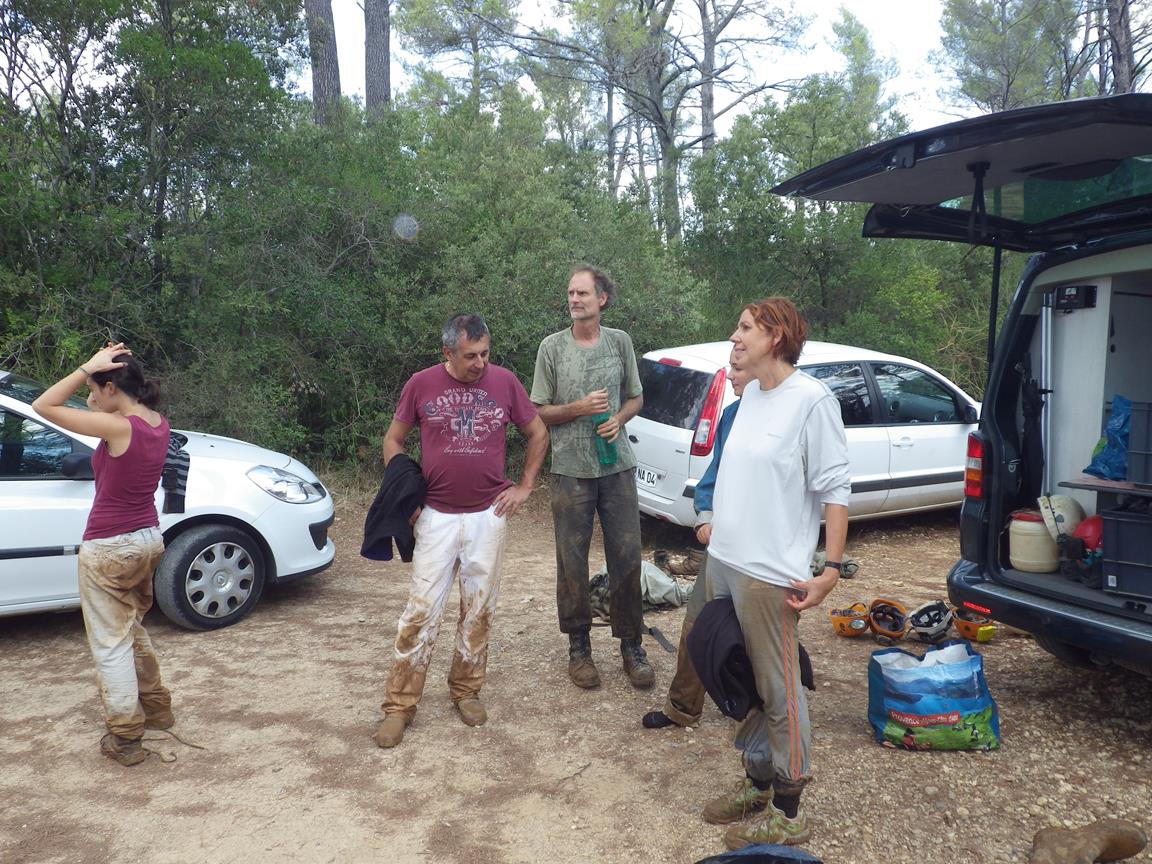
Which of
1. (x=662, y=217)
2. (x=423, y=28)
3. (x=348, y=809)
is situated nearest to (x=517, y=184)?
(x=662, y=217)

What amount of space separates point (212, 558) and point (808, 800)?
3.64 metres

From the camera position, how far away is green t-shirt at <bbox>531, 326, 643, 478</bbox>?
4477 mm

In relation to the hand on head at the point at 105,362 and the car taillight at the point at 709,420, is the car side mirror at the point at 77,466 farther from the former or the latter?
the car taillight at the point at 709,420

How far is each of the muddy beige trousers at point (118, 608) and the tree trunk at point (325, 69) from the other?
29.7 ft

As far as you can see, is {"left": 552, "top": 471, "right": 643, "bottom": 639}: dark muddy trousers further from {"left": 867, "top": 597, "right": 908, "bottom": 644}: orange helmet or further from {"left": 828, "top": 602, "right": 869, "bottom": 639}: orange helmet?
{"left": 867, "top": 597, "right": 908, "bottom": 644}: orange helmet

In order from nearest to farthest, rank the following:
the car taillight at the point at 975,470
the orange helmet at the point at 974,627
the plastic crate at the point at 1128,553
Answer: the plastic crate at the point at 1128,553
the car taillight at the point at 975,470
the orange helmet at the point at 974,627

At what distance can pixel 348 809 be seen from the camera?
3.49 metres

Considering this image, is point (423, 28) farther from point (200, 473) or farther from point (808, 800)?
point (808, 800)

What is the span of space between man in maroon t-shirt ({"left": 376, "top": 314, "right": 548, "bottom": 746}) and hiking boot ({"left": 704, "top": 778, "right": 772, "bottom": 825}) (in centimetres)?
126

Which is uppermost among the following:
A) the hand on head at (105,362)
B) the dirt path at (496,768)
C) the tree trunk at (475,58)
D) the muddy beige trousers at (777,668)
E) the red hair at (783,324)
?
the tree trunk at (475,58)

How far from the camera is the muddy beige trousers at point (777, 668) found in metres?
3.07

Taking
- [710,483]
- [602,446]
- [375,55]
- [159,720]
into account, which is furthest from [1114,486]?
[375,55]

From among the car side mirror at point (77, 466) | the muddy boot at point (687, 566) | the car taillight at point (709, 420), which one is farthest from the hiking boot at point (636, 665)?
the car side mirror at point (77, 466)

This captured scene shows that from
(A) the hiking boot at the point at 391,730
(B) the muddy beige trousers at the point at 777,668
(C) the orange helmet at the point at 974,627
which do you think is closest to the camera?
(B) the muddy beige trousers at the point at 777,668
